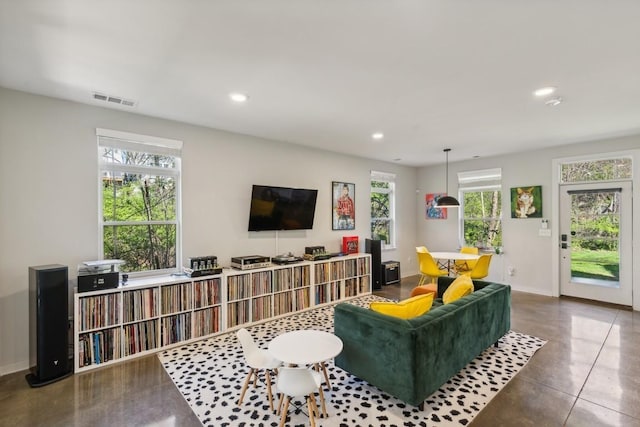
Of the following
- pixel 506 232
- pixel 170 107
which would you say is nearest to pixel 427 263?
pixel 506 232

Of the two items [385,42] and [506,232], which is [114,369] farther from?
[506,232]

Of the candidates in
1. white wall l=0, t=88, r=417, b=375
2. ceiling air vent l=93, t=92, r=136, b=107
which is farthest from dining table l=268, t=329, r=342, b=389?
ceiling air vent l=93, t=92, r=136, b=107

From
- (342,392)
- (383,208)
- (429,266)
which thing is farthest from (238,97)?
(383,208)

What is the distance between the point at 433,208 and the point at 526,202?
1907mm

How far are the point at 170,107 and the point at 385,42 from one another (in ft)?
8.08

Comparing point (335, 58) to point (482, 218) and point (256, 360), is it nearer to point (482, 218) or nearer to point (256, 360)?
point (256, 360)

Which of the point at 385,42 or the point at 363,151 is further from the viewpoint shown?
the point at 363,151

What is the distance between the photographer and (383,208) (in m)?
6.82

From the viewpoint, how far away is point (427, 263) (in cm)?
536

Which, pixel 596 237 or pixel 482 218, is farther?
pixel 482 218

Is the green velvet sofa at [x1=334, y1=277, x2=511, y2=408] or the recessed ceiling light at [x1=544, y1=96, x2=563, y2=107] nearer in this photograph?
the green velvet sofa at [x1=334, y1=277, x2=511, y2=408]

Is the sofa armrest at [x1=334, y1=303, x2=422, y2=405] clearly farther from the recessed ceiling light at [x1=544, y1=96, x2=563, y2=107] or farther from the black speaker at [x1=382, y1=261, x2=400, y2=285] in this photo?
the black speaker at [x1=382, y1=261, x2=400, y2=285]

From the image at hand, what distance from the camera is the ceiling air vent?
3.04m

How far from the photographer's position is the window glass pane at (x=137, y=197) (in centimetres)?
348
